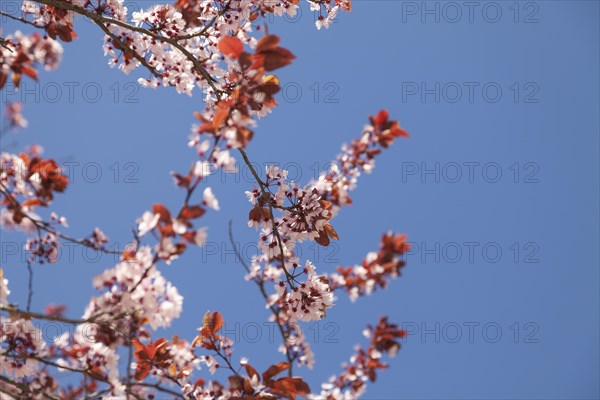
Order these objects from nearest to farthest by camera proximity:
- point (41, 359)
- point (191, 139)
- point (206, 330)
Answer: point (191, 139), point (41, 359), point (206, 330)

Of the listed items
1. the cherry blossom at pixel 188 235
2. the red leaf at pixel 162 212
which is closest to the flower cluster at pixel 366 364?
the cherry blossom at pixel 188 235

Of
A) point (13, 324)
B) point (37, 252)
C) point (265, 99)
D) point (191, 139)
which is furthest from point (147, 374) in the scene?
point (265, 99)

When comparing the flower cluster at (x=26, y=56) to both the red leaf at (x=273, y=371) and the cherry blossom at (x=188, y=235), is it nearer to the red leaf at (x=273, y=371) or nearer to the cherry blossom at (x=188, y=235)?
the cherry blossom at (x=188, y=235)

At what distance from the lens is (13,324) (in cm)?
227

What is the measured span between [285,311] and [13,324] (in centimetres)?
146

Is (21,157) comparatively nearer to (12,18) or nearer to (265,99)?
(12,18)

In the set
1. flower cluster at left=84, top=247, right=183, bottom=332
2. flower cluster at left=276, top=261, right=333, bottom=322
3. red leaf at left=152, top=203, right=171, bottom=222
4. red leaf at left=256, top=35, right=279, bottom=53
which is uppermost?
red leaf at left=256, top=35, right=279, bottom=53

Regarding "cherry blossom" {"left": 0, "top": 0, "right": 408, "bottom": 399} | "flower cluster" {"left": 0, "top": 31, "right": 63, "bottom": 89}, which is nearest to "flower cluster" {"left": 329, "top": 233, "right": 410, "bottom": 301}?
"cherry blossom" {"left": 0, "top": 0, "right": 408, "bottom": 399}

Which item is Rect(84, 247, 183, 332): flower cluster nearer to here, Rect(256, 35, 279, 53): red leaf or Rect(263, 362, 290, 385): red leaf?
Rect(263, 362, 290, 385): red leaf

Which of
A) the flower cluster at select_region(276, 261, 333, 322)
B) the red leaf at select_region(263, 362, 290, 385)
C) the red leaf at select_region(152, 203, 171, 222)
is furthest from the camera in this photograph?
the flower cluster at select_region(276, 261, 333, 322)

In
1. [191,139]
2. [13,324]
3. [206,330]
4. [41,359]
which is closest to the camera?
[191,139]

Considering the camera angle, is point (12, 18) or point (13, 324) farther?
point (12, 18)

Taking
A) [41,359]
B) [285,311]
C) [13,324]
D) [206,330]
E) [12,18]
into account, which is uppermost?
[12,18]

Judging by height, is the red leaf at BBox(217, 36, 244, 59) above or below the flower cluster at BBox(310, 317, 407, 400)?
above
